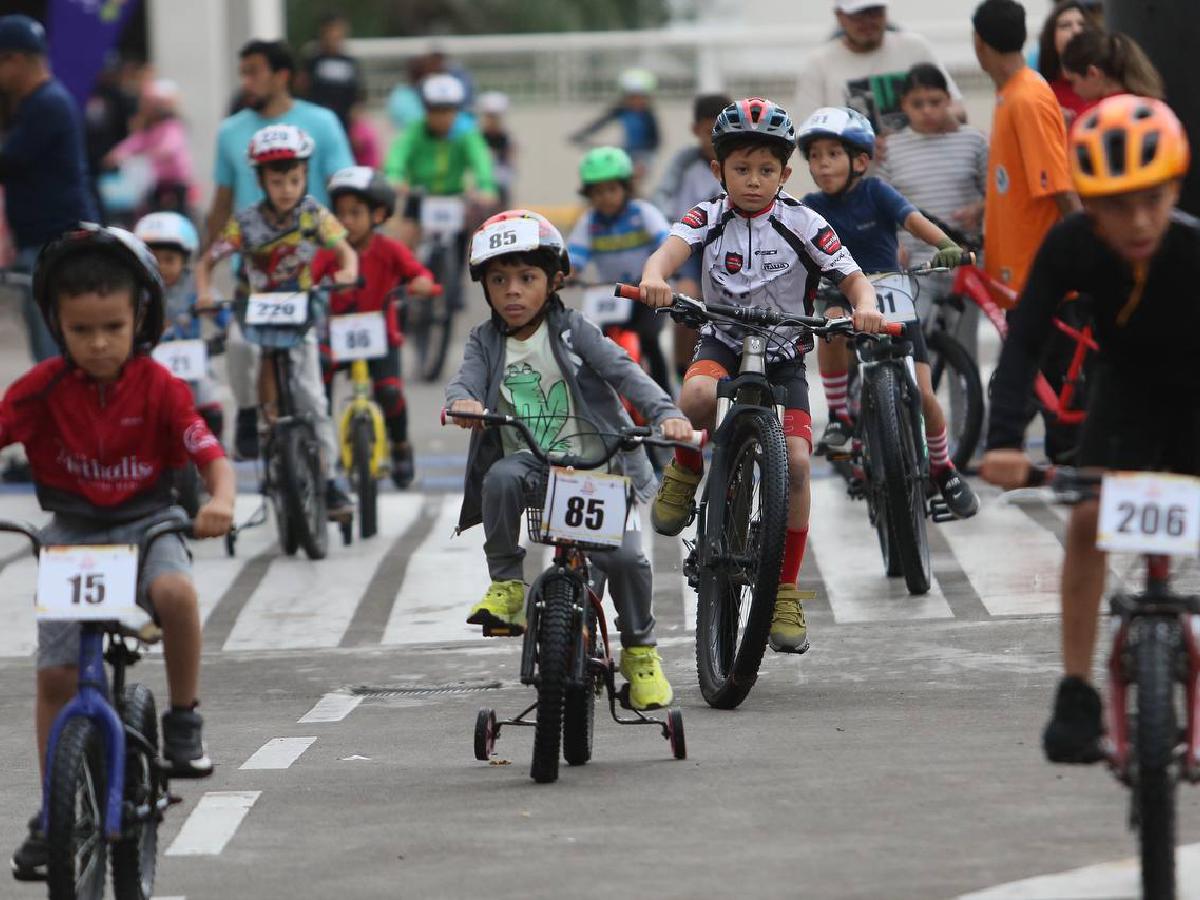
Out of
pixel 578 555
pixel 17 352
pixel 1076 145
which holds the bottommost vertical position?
pixel 17 352

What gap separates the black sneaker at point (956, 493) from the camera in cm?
1069

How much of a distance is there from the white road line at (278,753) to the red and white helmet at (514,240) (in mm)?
1593

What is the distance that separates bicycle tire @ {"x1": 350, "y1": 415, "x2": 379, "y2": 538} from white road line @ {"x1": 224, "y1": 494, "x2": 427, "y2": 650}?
0.49 ft

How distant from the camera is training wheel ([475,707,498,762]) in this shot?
7609 millimetres

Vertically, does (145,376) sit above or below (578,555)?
above

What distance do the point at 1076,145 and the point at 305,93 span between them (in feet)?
65.2

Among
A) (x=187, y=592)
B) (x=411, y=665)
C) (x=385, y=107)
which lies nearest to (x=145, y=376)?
(x=187, y=592)

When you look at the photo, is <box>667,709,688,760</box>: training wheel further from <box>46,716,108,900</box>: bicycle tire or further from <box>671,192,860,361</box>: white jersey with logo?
<box>46,716,108,900</box>: bicycle tire

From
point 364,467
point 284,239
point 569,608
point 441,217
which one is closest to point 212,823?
point 569,608

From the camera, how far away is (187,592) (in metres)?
6.16

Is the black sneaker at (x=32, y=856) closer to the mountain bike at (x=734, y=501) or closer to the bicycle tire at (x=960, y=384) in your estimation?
the mountain bike at (x=734, y=501)

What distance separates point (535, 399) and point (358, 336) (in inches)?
200

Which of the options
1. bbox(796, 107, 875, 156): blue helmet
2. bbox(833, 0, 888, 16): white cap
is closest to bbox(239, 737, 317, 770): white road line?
bbox(796, 107, 875, 156): blue helmet

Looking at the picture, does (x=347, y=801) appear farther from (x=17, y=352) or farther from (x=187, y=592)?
(x=17, y=352)
